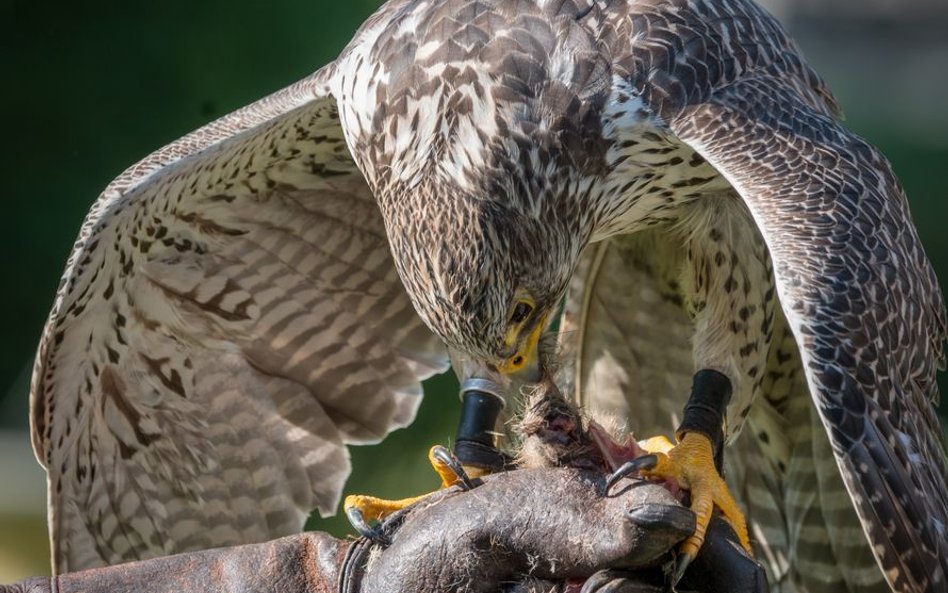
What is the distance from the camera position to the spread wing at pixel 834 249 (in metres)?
3.24

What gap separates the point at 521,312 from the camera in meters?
3.68

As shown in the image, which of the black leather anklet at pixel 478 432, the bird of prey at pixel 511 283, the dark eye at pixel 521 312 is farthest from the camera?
the black leather anklet at pixel 478 432

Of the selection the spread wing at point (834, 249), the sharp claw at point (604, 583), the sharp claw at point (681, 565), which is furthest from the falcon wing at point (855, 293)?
the sharp claw at point (604, 583)

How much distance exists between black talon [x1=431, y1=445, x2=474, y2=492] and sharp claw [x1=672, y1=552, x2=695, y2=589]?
47cm

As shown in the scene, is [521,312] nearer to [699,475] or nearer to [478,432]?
[478,432]

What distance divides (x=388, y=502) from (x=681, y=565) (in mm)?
891

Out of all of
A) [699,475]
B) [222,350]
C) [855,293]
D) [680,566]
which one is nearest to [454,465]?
[680,566]

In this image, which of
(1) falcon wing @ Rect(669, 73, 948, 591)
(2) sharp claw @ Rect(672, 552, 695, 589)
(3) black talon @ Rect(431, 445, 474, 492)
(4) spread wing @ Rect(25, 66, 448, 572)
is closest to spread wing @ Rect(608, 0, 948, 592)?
(1) falcon wing @ Rect(669, 73, 948, 591)

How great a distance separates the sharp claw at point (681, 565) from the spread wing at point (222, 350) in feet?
5.66

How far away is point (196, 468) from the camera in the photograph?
15.9 feet

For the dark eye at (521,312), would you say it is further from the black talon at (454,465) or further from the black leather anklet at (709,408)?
the black leather anklet at (709,408)

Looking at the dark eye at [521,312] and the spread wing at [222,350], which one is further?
the spread wing at [222,350]

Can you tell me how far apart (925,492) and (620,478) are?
701 millimetres

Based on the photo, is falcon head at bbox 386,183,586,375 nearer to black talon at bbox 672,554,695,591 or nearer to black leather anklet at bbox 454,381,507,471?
black leather anklet at bbox 454,381,507,471
